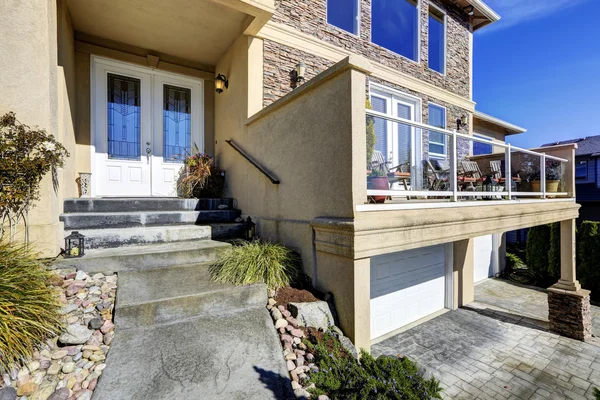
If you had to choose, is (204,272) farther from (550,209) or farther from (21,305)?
(550,209)

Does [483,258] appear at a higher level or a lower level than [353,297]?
lower

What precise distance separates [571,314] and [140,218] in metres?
7.85

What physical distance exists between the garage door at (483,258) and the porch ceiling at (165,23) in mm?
8720

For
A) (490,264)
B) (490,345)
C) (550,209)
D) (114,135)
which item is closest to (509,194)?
(550,209)

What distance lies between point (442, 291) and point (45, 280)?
22.3ft

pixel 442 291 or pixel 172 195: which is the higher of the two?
pixel 172 195

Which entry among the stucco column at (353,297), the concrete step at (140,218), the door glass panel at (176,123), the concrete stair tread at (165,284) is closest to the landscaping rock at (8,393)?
the concrete stair tread at (165,284)

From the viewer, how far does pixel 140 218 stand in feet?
14.4

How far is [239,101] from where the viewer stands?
518cm

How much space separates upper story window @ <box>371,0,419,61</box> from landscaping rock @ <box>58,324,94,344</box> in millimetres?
7716

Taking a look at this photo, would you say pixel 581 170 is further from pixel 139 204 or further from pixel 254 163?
pixel 139 204

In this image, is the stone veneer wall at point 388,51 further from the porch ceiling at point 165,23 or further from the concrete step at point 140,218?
the concrete step at point 140,218

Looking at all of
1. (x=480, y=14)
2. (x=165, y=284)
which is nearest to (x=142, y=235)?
(x=165, y=284)

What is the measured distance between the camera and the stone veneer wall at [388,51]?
18.4 ft
